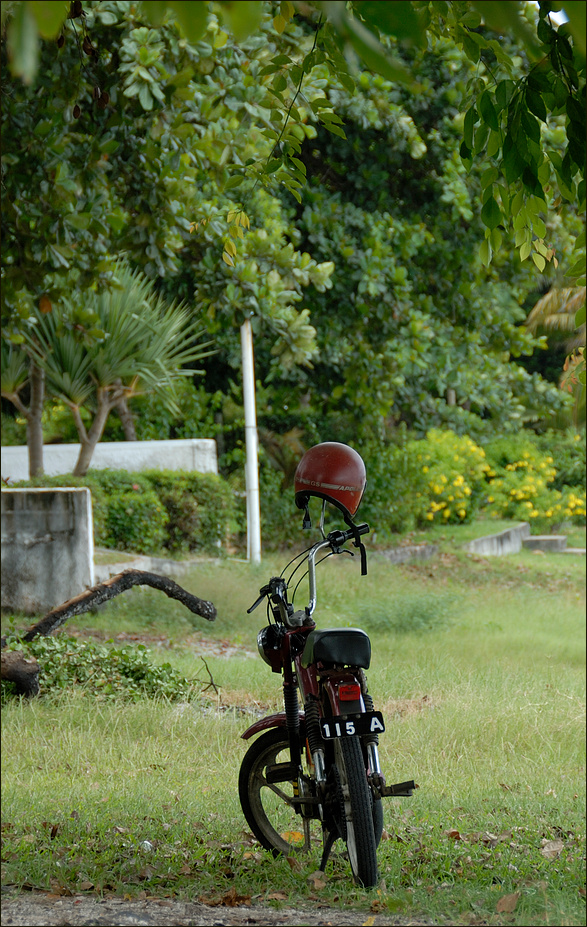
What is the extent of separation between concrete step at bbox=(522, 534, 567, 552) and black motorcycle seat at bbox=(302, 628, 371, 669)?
14674 millimetres

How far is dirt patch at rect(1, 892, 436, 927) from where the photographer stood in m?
2.95

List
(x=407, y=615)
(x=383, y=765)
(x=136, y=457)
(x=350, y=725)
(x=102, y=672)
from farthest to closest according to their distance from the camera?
1. (x=136, y=457)
2. (x=407, y=615)
3. (x=102, y=672)
4. (x=383, y=765)
5. (x=350, y=725)

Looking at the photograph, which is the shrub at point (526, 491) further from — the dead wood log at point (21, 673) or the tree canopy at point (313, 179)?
the dead wood log at point (21, 673)

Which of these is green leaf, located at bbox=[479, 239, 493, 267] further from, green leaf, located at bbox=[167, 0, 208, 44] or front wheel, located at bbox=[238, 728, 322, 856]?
green leaf, located at bbox=[167, 0, 208, 44]

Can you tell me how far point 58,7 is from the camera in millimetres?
1052

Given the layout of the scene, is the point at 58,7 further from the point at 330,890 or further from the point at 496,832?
the point at 496,832

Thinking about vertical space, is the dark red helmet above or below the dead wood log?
above

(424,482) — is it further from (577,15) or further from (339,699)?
(577,15)

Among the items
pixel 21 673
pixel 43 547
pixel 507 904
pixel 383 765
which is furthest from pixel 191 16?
pixel 43 547

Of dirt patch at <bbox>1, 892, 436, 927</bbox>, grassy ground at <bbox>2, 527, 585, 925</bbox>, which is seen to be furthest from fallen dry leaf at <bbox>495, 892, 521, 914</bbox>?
dirt patch at <bbox>1, 892, 436, 927</bbox>

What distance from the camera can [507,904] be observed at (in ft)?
10.1

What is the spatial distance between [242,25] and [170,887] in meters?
3.12

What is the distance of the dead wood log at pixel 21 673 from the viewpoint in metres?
6.18

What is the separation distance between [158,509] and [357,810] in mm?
8087
